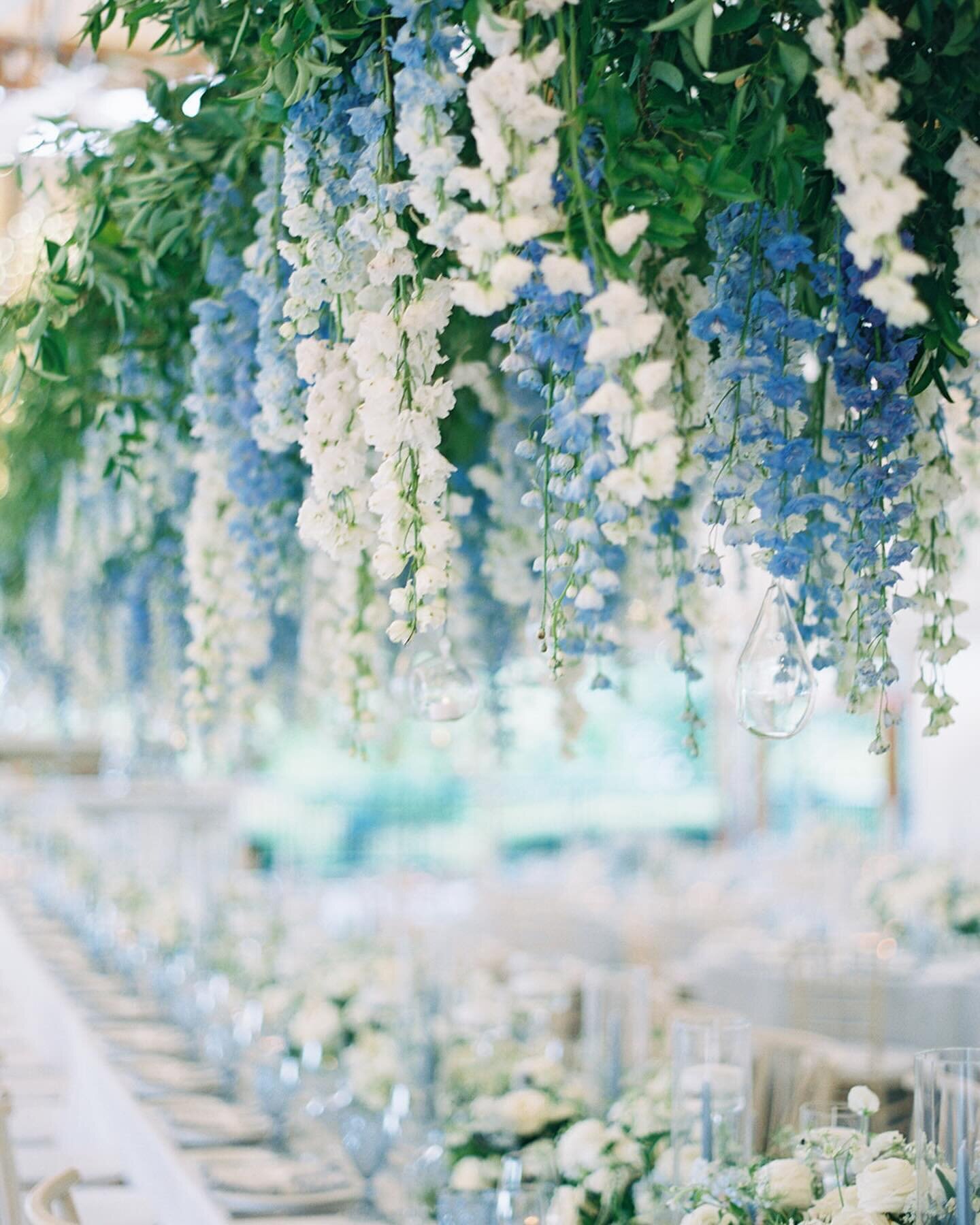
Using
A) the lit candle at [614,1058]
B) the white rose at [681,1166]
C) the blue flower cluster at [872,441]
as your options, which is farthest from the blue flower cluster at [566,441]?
the lit candle at [614,1058]

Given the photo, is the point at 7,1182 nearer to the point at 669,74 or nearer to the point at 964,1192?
the point at 964,1192

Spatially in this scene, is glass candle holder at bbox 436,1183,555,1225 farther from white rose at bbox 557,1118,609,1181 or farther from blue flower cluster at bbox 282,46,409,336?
blue flower cluster at bbox 282,46,409,336

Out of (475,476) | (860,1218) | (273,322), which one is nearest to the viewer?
(860,1218)

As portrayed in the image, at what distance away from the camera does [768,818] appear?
54.0 ft

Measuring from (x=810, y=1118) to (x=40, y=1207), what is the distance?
120cm

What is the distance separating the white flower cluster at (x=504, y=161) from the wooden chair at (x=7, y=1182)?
6.53 feet

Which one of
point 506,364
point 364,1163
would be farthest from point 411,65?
point 364,1163

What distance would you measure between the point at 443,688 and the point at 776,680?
0.81 m

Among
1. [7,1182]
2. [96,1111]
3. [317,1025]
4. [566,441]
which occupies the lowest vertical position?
[96,1111]

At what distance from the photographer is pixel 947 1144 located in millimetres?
1846

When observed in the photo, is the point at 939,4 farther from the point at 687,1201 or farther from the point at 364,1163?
the point at 364,1163

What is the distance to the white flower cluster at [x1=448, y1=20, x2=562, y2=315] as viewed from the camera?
1.39m

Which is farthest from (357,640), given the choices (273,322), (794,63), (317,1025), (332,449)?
(317,1025)

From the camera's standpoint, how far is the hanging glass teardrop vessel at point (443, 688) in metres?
2.49
